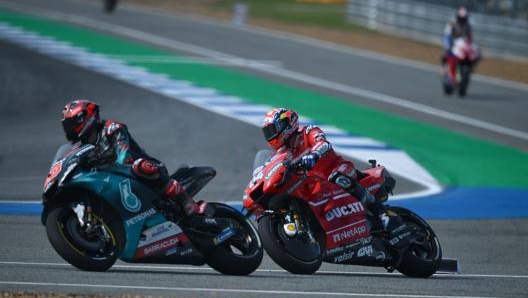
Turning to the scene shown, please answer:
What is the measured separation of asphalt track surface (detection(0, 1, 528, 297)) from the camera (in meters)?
9.93

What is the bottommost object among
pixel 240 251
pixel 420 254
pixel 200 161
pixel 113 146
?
pixel 200 161

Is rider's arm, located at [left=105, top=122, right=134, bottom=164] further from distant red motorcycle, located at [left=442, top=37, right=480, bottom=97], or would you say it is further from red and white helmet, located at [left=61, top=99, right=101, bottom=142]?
distant red motorcycle, located at [left=442, top=37, right=480, bottom=97]

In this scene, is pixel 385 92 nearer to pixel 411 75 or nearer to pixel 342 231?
pixel 411 75

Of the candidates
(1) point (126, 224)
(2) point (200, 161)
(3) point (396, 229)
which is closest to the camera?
(1) point (126, 224)

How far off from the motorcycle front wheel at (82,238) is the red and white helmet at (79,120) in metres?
0.67

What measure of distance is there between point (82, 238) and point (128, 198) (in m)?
0.53

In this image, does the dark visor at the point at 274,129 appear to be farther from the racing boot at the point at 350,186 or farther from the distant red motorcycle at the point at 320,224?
the racing boot at the point at 350,186

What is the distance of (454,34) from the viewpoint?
26141mm

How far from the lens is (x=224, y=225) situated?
→ 425 inches

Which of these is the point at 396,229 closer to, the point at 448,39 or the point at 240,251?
the point at 240,251

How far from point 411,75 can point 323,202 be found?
19183 millimetres

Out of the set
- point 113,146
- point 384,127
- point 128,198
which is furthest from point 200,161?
point 128,198

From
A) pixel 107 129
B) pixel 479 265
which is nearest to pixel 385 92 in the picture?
pixel 479 265

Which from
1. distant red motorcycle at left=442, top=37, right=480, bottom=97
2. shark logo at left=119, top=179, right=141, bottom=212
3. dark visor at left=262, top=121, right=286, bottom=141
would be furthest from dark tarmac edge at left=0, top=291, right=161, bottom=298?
distant red motorcycle at left=442, top=37, right=480, bottom=97
